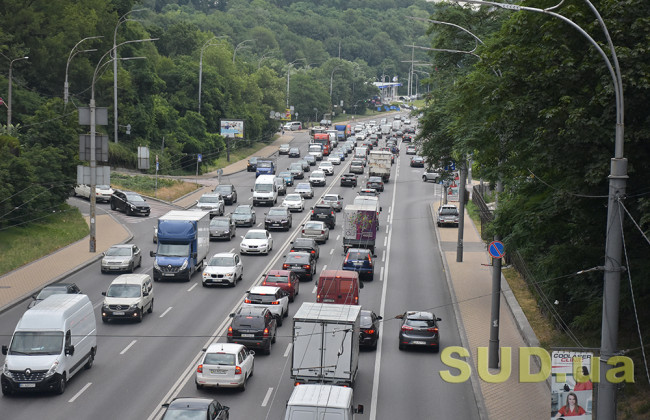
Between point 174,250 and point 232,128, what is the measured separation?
65.3m

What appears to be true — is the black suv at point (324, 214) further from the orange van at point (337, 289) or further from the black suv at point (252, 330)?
the black suv at point (252, 330)

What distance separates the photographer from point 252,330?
100 ft

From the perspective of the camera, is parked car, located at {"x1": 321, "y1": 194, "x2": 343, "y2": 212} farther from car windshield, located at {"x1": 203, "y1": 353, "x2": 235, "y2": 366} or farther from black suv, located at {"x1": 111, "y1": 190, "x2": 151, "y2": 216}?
car windshield, located at {"x1": 203, "y1": 353, "x2": 235, "y2": 366}

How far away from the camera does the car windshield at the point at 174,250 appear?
42.7 meters

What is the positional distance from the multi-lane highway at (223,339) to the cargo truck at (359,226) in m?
1.07

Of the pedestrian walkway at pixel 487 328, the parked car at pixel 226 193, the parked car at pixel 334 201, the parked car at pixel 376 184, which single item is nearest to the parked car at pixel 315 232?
the pedestrian walkway at pixel 487 328

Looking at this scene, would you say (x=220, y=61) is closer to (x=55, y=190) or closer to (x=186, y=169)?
(x=186, y=169)

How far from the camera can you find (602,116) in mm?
21703

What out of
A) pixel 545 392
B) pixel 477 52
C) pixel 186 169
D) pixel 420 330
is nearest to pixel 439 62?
pixel 477 52

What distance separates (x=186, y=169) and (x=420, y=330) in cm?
6691

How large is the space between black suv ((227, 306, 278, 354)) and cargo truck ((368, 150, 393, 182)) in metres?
53.8

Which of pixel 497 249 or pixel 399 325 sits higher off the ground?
pixel 497 249

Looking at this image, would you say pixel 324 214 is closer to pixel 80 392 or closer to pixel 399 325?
pixel 399 325

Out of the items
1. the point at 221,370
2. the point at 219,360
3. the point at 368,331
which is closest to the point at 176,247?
the point at 368,331
